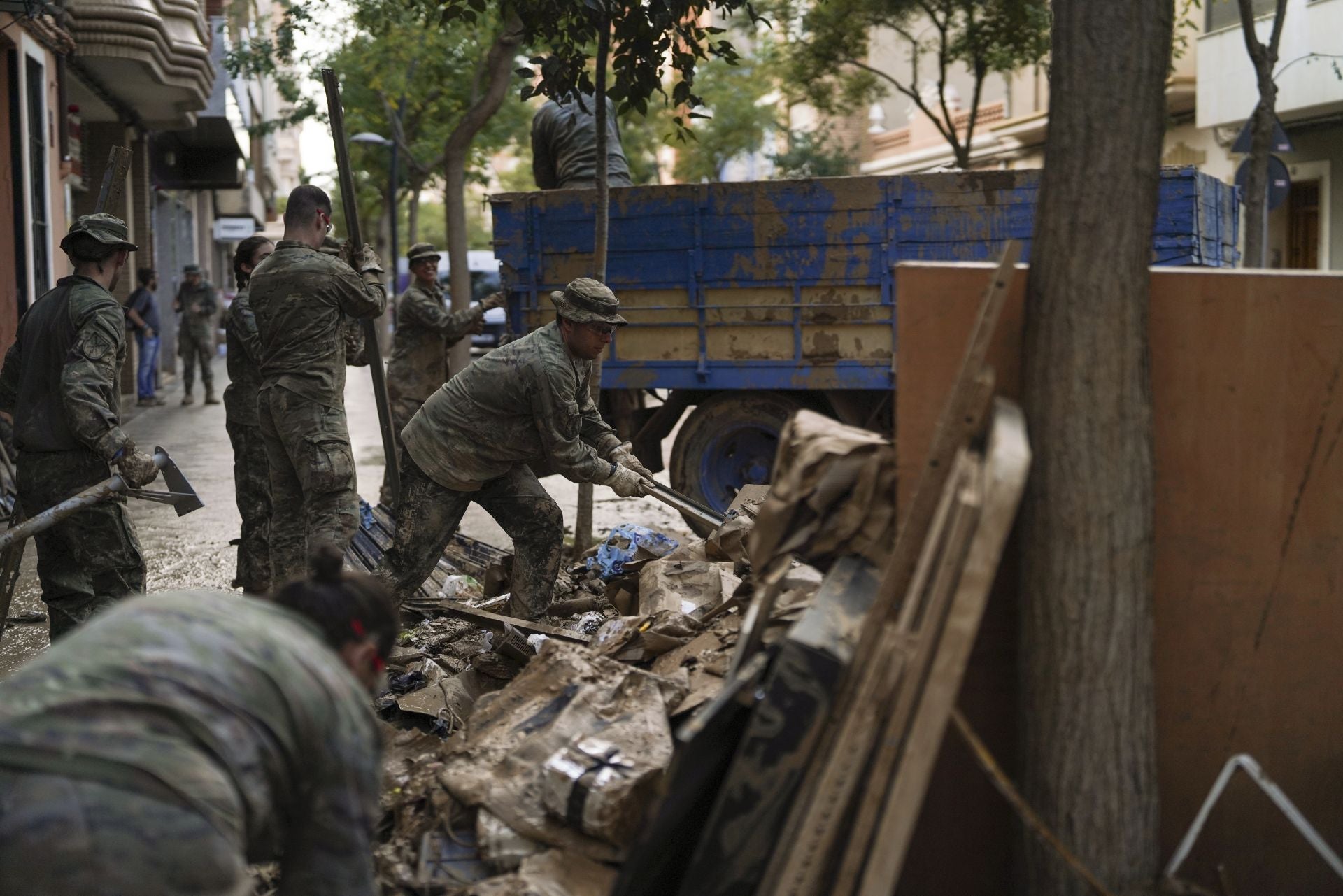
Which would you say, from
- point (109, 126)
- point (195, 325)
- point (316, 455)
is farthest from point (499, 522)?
point (109, 126)

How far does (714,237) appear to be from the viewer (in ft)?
28.0

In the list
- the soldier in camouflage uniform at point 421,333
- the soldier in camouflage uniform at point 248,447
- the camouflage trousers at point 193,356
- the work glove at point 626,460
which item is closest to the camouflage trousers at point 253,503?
the soldier in camouflage uniform at point 248,447

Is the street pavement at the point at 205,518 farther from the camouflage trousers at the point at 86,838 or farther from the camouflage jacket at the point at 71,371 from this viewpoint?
the camouflage trousers at the point at 86,838

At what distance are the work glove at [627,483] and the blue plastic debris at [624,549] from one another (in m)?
0.60

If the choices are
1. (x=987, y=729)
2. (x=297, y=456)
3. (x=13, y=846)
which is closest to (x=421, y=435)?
(x=297, y=456)

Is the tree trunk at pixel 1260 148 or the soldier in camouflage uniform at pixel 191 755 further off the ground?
the tree trunk at pixel 1260 148

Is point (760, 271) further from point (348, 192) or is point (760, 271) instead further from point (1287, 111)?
point (1287, 111)

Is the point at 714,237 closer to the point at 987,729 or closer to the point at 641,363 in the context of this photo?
the point at 641,363

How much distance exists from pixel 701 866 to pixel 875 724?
474 mm

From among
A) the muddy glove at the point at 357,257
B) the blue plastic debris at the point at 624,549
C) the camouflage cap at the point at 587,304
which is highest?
the muddy glove at the point at 357,257

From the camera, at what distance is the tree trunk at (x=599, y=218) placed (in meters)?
7.25

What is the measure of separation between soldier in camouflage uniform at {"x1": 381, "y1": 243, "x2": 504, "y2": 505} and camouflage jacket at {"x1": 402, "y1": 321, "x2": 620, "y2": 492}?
11.2ft

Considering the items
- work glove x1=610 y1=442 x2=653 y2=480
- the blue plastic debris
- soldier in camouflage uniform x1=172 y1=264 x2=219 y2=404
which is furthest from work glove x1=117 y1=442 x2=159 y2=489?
soldier in camouflage uniform x1=172 y1=264 x2=219 y2=404

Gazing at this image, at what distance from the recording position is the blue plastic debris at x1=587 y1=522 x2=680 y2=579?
6.42m
